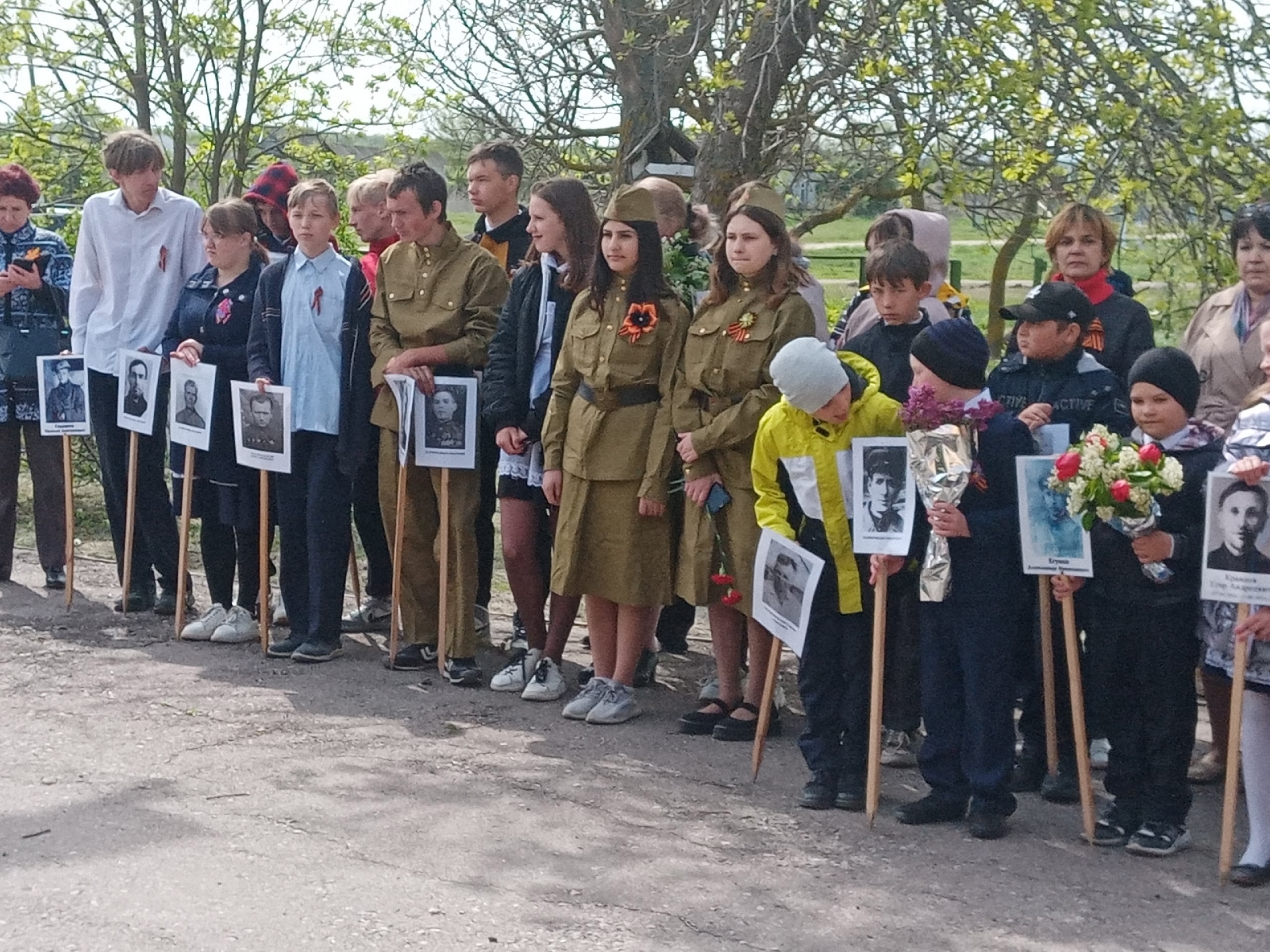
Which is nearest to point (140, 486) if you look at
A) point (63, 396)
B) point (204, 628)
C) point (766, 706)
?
point (63, 396)

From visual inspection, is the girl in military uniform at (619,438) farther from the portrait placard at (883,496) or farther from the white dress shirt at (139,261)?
the white dress shirt at (139,261)

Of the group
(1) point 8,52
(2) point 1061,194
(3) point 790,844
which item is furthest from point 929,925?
(1) point 8,52

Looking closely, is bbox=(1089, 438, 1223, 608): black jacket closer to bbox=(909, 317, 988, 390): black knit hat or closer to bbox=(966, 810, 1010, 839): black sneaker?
bbox=(909, 317, 988, 390): black knit hat

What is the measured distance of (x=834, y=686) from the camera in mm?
5855

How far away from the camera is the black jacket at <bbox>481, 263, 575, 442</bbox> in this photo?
713cm

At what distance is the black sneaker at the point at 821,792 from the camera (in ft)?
19.0

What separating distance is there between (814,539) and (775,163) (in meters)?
4.12

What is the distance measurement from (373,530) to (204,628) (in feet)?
3.08

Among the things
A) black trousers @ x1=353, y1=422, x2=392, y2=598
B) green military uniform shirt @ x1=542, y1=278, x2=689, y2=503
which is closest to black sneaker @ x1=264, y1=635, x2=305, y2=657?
black trousers @ x1=353, y1=422, x2=392, y2=598

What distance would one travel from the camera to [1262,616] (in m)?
5.01

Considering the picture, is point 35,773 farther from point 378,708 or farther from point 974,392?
point 974,392

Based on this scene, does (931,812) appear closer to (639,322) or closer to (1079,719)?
(1079,719)

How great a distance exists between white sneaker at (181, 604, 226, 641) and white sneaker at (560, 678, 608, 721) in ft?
7.13

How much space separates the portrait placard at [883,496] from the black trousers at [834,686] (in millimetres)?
253
